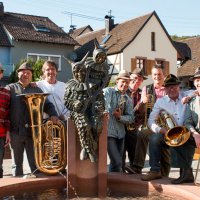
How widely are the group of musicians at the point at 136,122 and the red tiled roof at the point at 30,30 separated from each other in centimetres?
2487

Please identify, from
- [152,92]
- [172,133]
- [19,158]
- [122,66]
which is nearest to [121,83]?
[152,92]

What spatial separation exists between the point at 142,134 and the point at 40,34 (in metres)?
27.0

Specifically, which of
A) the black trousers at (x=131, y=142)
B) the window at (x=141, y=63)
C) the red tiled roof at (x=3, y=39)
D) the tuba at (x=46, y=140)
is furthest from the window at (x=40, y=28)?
the tuba at (x=46, y=140)

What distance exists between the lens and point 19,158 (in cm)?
540

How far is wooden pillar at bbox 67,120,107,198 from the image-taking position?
14.6ft

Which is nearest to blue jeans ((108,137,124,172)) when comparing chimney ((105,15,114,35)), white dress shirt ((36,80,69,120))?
white dress shirt ((36,80,69,120))

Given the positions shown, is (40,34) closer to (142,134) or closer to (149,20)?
(149,20)

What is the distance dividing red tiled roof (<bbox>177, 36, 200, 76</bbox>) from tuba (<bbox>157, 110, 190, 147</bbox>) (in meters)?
31.5

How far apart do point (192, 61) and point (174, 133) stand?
33956 mm

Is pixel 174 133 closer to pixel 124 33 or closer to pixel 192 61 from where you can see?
pixel 124 33

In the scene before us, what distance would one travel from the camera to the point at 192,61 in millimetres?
37688

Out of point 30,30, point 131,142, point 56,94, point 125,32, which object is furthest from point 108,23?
point 56,94

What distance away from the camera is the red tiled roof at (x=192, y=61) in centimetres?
3653

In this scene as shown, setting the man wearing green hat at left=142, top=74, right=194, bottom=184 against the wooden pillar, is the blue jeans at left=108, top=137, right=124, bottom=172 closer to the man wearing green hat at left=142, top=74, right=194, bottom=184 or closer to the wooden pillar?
the man wearing green hat at left=142, top=74, right=194, bottom=184
